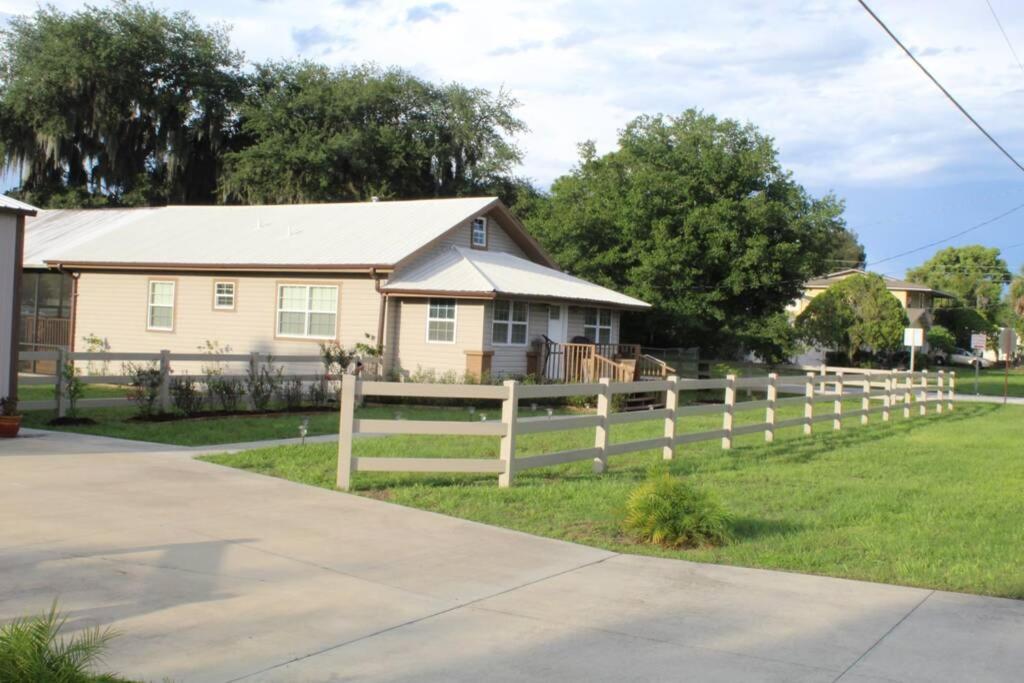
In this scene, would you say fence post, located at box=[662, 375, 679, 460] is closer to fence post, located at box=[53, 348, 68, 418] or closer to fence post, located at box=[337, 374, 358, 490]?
fence post, located at box=[337, 374, 358, 490]

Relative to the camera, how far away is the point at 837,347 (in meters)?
56.3

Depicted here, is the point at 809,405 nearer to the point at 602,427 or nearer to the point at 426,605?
the point at 602,427

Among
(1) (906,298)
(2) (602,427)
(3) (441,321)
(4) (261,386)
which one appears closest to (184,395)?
(4) (261,386)

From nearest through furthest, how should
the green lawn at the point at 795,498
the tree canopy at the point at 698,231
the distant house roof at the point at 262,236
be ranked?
the green lawn at the point at 795,498, the distant house roof at the point at 262,236, the tree canopy at the point at 698,231

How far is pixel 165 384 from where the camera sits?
16641 millimetres

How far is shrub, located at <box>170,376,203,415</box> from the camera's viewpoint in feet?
54.7

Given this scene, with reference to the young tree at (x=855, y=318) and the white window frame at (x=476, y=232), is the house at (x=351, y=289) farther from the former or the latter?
the young tree at (x=855, y=318)

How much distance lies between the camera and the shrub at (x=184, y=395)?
1667 cm

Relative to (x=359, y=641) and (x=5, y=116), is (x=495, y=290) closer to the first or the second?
(x=359, y=641)

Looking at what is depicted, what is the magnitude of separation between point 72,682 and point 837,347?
185 ft

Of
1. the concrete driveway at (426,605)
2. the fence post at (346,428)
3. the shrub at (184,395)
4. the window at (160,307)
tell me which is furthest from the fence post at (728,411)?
the window at (160,307)

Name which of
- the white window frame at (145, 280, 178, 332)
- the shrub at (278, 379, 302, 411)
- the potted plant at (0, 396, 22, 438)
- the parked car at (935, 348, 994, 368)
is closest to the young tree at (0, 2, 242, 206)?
the white window frame at (145, 280, 178, 332)

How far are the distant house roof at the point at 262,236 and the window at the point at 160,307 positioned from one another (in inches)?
30.2

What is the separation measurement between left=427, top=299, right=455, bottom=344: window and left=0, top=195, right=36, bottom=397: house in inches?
446
